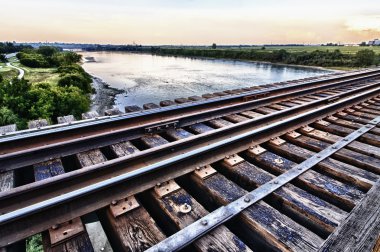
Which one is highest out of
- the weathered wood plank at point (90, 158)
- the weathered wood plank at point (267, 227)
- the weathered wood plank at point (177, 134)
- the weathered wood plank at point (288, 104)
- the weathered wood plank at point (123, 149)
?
the weathered wood plank at point (288, 104)

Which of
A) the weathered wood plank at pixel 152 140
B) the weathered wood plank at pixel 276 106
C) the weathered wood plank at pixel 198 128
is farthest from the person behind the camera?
the weathered wood plank at pixel 276 106

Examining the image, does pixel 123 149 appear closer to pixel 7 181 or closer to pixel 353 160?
pixel 7 181

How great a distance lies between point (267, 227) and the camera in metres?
1.80

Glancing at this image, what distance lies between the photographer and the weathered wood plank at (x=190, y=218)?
1.63m

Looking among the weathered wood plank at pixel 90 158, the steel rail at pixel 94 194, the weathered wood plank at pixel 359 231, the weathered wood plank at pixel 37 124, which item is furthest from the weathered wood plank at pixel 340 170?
the weathered wood plank at pixel 37 124

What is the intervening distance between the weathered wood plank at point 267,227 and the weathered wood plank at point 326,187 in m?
0.65

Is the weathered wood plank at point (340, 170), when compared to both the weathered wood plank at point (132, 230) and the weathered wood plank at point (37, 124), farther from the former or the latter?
the weathered wood plank at point (37, 124)

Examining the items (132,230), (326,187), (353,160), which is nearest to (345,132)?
(353,160)

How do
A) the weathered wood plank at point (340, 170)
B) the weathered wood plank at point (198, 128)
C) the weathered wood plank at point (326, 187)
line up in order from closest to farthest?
the weathered wood plank at point (326, 187)
the weathered wood plank at point (340, 170)
the weathered wood plank at point (198, 128)

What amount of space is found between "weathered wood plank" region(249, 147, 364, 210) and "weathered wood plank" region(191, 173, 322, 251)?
65cm

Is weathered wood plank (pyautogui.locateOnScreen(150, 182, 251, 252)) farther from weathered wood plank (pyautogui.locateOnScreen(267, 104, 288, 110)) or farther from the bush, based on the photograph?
the bush

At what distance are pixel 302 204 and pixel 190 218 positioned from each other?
0.99 meters

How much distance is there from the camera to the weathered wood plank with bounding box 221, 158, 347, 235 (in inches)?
74.9

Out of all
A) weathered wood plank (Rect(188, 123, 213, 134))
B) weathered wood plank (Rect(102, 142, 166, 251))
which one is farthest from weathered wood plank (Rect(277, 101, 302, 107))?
weathered wood plank (Rect(102, 142, 166, 251))
